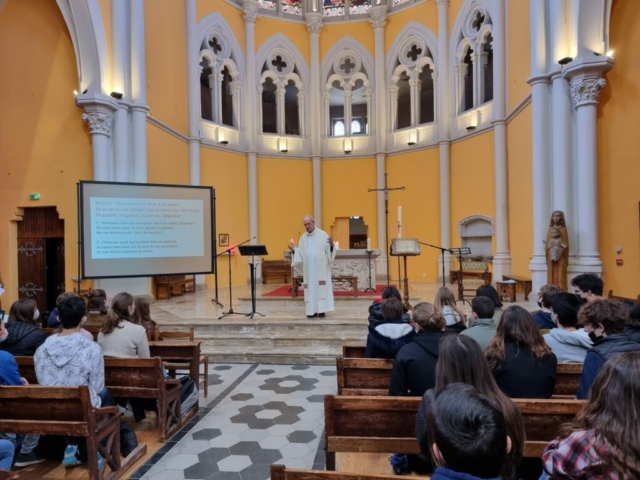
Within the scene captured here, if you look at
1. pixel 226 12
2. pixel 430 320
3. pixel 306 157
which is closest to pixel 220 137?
pixel 306 157

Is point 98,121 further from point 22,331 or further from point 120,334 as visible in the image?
point 120,334

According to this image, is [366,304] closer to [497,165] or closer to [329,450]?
[497,165]

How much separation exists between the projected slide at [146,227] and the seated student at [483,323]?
5554mm

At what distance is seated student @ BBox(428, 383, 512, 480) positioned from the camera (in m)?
1.07

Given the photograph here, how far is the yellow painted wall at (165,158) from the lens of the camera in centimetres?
988

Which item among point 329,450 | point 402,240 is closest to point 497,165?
→ point 402,240

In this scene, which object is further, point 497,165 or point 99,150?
point 497,165

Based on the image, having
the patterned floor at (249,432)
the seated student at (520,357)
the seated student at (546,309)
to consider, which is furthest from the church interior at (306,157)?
the seated student at (546,309)

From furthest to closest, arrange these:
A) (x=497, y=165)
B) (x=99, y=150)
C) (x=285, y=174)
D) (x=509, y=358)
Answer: (x=285, y=174), (x=497, y=165), (x=99, y=150), (x=509, y=358)

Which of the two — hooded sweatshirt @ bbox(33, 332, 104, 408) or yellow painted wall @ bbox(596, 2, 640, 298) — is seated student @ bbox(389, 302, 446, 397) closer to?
hooded sweatshirt @ bbox(33, 332, 104, 408)

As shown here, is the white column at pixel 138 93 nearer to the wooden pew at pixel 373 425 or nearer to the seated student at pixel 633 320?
the wooden pew at pixel 373 425

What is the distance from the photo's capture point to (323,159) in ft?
47.8

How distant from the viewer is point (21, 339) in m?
3.55

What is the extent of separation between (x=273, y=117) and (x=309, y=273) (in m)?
8.65
